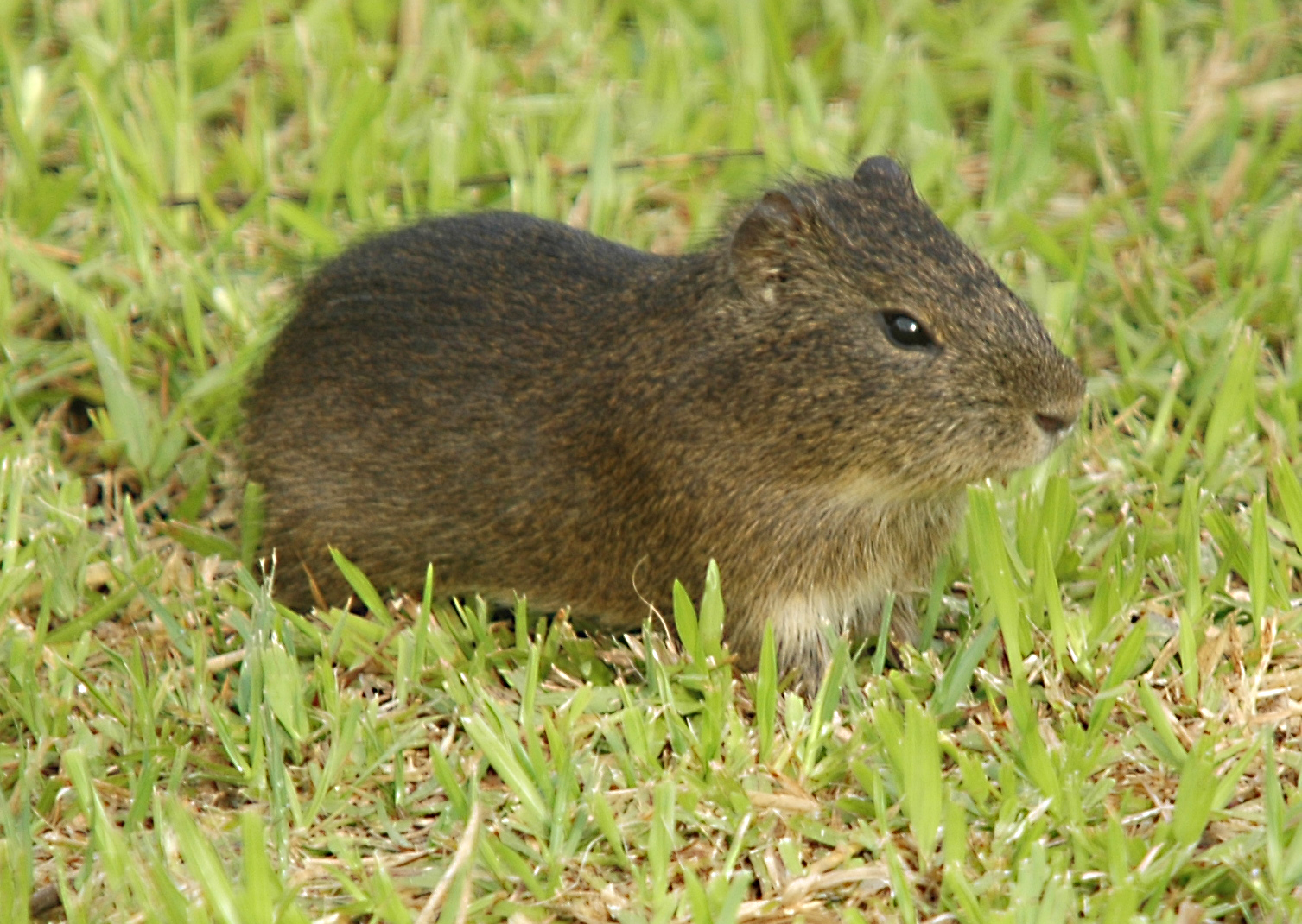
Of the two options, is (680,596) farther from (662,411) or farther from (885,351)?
(885,351)

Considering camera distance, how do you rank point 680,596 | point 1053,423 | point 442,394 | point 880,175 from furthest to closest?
1. point 442,394
2. point 880,175
3. point 680,596
4. point 1053,423

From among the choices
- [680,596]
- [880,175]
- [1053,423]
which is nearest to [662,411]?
[680,596]

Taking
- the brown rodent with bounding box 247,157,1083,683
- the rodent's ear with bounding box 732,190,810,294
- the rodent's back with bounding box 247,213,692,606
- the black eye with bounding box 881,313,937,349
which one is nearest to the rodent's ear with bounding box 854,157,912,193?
the brown rodent with bounding box 247,157,1083,683

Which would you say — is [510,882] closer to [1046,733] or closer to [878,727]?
[878,727]

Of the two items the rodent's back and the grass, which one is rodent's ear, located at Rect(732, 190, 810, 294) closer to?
the rodent's back

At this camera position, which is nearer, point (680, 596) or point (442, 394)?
point (680, 596)

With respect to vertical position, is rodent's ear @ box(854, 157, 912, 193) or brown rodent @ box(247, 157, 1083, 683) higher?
rodent's ear @ box(854, 157, 912, 193)

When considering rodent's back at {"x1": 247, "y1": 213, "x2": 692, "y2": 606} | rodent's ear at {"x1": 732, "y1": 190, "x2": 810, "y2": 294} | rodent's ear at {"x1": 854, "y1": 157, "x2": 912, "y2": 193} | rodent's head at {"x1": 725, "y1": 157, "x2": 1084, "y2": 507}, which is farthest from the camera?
rodent's back at {"x1": 247, "y1": 213, "x2": 692, "y2": 606}

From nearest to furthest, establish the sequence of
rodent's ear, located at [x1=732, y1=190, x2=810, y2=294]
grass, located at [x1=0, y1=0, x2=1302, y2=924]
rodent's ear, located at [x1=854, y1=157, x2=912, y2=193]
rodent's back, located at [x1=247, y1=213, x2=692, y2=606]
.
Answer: grass, located at [x1=0, y1=0, x2=1302, y2=924] < rodent's ear, located at [x1=732, y1=190, x2=810, y2=294] < rodent's ear, located at [x1=854, y1=157, x2=912, y2=193] < rodent's back, located at [x1=247, y1=213, x2=692, y2=606]
